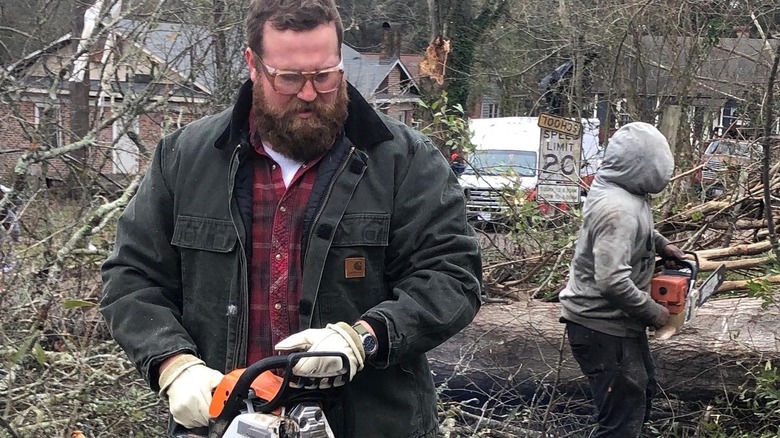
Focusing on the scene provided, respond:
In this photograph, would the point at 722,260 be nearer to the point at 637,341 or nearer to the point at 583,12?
the point at 637,341

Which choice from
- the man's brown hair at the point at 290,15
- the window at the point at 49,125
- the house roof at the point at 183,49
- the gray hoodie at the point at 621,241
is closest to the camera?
the man's brown hair at the point at 290,15

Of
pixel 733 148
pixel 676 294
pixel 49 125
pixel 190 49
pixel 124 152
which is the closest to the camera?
pixel 676 294

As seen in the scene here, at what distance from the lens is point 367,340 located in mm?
1947

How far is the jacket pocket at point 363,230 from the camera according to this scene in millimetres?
2066

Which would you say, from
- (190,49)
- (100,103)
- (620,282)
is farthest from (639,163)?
(190,49)

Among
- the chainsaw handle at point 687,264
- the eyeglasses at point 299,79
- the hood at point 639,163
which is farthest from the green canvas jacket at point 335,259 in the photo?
the chainsaw handle at point 687,264

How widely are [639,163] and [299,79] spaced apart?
261 cm

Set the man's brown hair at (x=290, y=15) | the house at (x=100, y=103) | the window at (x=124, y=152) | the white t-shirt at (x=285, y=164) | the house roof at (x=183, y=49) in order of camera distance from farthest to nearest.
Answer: the house roof at (x=183, y=49) < the window at (x=124, y=152) < the house at (x=100, y=103) < the white t-shirt at (x=285, y=164) < the man's brown hair at (x=290, y=15)

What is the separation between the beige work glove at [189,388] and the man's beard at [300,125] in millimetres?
565

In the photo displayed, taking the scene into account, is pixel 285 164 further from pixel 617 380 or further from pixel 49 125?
pixel 49 125

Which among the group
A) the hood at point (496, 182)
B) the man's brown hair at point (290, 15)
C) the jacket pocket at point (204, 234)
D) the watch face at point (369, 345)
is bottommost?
the hood at point (496, 182)

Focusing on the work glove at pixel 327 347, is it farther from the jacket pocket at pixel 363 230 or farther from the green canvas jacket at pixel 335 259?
the jacket pocket at pixel 363 230

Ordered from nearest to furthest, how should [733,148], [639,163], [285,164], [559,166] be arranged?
[285,164]
[639,163]
[559,166]
[733,148]

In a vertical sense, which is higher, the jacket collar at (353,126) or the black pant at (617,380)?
the jacket collar at (353,126)
